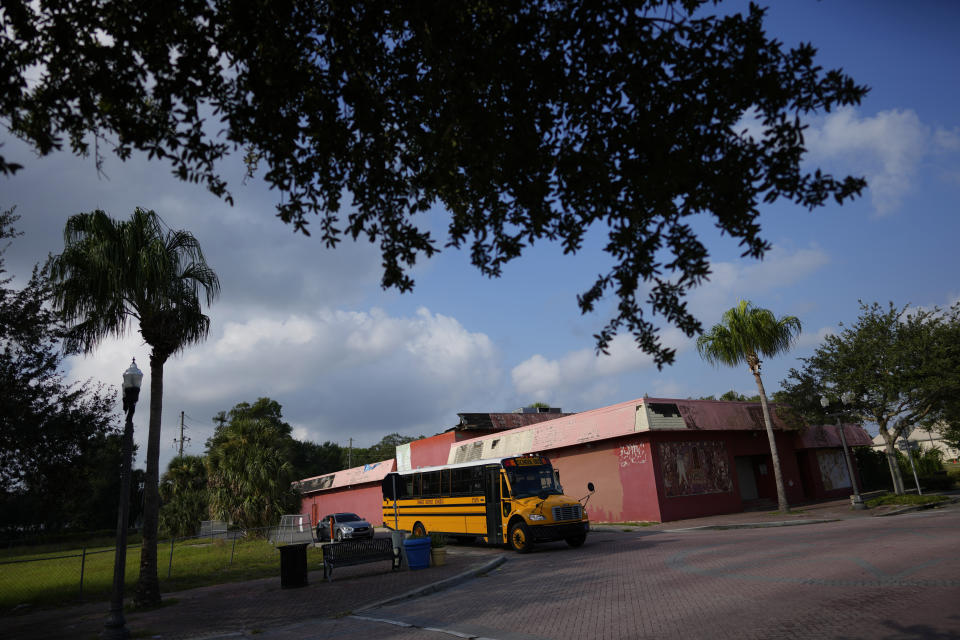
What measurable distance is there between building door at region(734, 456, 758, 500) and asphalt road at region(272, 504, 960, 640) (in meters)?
16.0

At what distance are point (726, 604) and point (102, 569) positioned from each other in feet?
82.3

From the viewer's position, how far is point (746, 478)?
30.7 meters

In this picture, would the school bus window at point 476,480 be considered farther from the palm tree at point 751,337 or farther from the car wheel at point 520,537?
the palm tree at point 751,337

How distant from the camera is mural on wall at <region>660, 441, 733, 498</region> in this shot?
2534 cm

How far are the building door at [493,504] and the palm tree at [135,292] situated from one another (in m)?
A: 9.85

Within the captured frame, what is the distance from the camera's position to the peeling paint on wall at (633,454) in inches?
995

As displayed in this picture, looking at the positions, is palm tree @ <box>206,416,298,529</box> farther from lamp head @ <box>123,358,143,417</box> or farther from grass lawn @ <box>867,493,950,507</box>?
grass lawn @ <box>867,493,950,507</box>

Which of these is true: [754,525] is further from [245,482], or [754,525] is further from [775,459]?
[245,482]

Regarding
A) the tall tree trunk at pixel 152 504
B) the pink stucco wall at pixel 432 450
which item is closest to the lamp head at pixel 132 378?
the tall tree trunk at pixel 152 504

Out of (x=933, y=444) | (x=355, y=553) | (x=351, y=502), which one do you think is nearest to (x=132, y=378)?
(x=355, y=553)

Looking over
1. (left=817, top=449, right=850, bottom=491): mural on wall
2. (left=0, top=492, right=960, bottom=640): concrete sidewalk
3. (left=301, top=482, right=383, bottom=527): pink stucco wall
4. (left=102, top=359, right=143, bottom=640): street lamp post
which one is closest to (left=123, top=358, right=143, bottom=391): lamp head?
(left=102, top=359, right=143, bottom=640): street lamp post

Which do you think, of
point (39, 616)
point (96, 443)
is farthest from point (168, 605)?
point (96, 443)

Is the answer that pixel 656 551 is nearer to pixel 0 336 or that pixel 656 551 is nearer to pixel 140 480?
pixel 0 336

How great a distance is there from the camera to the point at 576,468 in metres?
28.4
